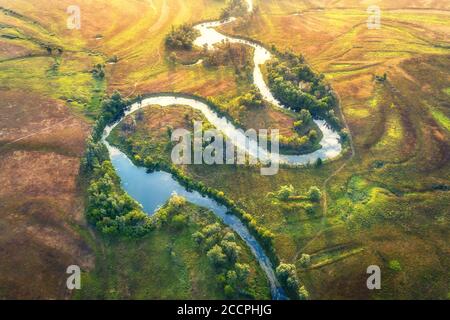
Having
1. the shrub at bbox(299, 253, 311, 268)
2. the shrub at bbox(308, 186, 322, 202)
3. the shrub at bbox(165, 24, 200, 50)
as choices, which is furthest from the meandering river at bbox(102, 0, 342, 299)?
the shrub at bbox(165, 24, 200, 50)

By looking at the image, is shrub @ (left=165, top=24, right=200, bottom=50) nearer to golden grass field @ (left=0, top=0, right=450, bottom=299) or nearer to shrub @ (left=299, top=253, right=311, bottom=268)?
golden grass field @ (left=0, top=0, right=450, bottom=299)

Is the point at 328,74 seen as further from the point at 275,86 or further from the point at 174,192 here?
the point at 174,192

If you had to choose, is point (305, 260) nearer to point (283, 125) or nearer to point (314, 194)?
point (314, 194)

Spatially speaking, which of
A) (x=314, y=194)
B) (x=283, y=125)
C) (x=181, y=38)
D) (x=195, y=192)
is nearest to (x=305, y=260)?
(x=314, y=194)

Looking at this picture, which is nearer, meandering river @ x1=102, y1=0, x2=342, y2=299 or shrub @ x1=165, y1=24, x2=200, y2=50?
meandering river @ x1=102, y1=0, x2=342, y2=299

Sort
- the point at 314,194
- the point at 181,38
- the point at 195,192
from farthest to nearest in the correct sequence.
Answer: the point at 181,38 < the point at 195,192 < the point at 314,194

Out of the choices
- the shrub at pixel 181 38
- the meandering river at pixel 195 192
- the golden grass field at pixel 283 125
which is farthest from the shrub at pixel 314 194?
the shrub at pixel 181 38

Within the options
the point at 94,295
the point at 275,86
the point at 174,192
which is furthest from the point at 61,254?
the point at 275,86
